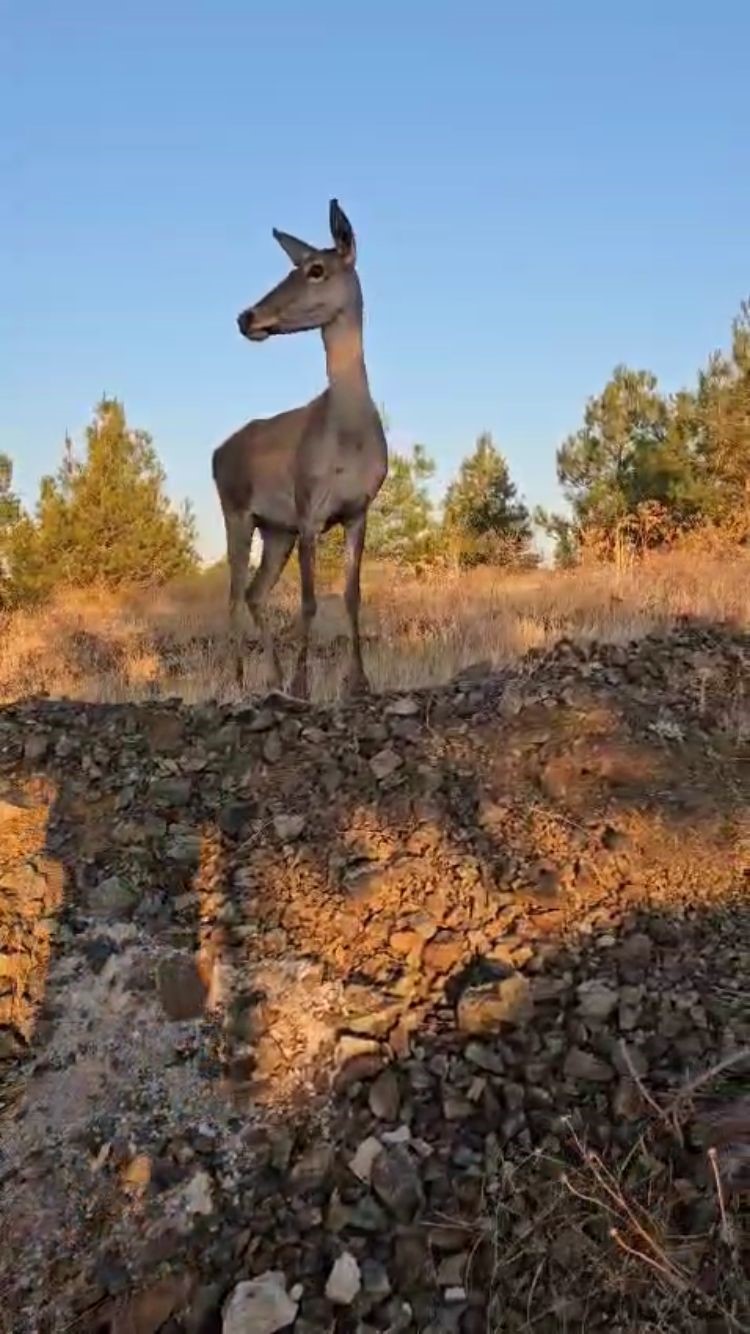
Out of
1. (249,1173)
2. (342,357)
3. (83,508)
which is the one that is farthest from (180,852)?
(83,508)

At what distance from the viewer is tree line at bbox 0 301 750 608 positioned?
23.3m

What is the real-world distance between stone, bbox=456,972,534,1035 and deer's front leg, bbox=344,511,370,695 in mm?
3578

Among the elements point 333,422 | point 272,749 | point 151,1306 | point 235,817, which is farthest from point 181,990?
point 333,422

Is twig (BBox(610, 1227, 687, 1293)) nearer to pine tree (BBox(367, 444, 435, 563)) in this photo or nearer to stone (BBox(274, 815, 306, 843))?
stone (BBox(274, 815, 306, 843))

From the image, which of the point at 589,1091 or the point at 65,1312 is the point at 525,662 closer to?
the point at 589,1091

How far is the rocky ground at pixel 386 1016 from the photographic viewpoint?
103 inches

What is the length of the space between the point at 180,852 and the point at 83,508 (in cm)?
2125

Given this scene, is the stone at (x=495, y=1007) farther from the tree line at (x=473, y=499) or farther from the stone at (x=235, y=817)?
the tree line at (x=473, y=499)

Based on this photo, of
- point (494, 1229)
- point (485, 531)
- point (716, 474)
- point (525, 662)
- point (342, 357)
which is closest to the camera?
point (494, 1229)

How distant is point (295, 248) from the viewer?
675 centimetres

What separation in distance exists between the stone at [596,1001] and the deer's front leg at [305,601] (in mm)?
3636

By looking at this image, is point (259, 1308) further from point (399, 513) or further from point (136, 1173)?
point (399, 513)

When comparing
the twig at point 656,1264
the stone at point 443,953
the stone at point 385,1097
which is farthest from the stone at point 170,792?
A: the twig at point 656,1264

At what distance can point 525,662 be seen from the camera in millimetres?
6348
